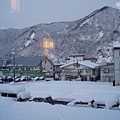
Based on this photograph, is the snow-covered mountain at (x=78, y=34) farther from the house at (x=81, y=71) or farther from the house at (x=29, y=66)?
the house at (x=29, y=66)

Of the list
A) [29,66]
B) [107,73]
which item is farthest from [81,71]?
[29,66]

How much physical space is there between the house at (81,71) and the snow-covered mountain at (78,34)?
2687mm

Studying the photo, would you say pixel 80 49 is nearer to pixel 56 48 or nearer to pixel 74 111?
pixel 56 48

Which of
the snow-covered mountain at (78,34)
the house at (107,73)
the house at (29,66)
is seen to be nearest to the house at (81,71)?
the house at (107,73)

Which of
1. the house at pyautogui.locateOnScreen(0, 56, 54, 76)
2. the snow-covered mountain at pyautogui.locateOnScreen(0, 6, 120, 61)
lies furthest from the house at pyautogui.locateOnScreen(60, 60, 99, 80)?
the snow-covered mountain at pyautogui.locateOnScreen(0, 6, 120, 61)

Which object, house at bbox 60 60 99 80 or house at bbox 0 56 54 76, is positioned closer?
house at bbox 60 60 99 80

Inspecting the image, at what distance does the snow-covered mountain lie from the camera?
2.38 metres

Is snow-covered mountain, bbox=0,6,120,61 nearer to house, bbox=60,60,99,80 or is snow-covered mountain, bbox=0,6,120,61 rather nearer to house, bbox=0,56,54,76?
house, bbox=60,60,99,80

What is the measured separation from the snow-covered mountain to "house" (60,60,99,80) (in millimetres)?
2687

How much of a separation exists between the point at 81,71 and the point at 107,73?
113 cm

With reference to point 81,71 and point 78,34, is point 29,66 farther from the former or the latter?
A: point 78,34

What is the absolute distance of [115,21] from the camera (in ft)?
7.89

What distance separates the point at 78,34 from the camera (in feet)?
14.7

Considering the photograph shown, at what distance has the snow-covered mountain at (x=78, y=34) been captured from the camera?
238cm
